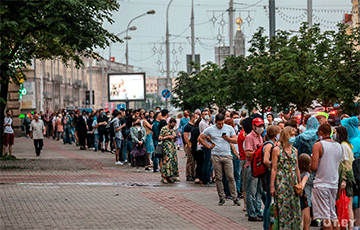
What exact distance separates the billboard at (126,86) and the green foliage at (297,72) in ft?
47.6

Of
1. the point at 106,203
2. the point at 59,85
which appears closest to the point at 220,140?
the point at 106,203

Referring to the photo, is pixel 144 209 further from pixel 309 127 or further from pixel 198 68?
pixel 198 68

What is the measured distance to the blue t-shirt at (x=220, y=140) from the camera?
13.7m

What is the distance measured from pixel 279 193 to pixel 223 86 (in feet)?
82.5

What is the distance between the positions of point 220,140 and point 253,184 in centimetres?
206

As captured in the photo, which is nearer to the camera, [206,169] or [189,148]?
[206,169]

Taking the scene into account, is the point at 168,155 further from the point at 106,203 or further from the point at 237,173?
the point at 106,203

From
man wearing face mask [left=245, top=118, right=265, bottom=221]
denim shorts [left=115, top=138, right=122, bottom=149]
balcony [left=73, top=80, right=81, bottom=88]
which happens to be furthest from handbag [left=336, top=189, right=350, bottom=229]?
balcony [left=73, top=80, right=81, bottom=88]

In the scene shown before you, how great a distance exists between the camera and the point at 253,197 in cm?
1188

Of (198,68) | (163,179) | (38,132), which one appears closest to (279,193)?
(163,179)

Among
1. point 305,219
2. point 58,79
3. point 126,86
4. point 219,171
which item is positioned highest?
point 58,79

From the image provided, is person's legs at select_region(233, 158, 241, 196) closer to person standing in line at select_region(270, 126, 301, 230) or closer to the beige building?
person standing in line at select_region(270, 126, 301, 230)

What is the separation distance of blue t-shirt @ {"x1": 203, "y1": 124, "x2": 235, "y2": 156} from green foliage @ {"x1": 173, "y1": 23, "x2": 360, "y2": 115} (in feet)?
22.0

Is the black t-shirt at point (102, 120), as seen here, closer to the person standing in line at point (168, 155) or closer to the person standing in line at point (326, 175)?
the person standing in line at point (168, 155)
